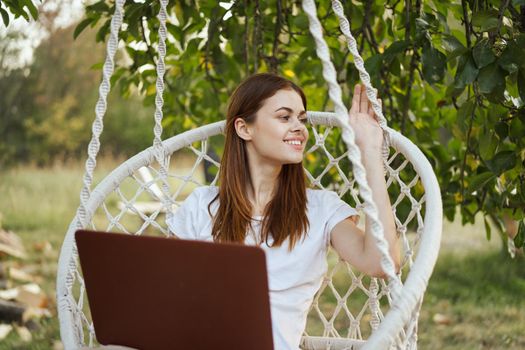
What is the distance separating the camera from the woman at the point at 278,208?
167 cm

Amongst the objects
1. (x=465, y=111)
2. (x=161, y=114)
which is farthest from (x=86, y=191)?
(x=465, y=111)

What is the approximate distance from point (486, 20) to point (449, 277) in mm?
2828

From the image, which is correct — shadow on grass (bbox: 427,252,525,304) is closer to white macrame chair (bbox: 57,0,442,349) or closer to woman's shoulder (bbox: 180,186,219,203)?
white macrame chair (bbox: 57,0,442,349)

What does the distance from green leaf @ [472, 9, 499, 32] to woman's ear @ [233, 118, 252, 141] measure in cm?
58

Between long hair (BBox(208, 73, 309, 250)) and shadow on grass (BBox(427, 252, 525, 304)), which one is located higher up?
long hair (BBox(208, 73, 309, 250))

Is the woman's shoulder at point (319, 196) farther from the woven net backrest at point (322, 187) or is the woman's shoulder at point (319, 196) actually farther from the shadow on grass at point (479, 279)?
the shadow on grass at point (479, 279)

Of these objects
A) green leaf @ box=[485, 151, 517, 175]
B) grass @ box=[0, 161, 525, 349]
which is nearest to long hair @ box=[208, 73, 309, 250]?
green leaf @ box=[485, 151, 517, 175]

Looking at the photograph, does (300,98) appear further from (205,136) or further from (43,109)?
(43,109)

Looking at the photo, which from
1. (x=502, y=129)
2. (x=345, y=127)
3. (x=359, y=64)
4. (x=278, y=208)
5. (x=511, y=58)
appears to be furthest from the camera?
(x=502, y=129)

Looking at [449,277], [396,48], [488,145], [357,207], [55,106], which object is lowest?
[449,277]

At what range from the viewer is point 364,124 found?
1540mm

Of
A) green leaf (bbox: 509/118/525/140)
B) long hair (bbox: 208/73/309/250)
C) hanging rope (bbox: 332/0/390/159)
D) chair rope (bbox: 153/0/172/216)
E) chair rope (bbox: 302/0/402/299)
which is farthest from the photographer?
green leaf (bbox: 509/118/525/140)

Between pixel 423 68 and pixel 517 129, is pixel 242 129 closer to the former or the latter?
pixel 423 68

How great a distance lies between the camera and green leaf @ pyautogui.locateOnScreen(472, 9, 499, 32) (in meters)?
1.71
